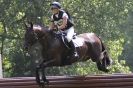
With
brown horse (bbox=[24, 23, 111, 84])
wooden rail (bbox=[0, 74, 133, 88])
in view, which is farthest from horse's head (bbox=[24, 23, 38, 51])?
wooden rail (bbox=[0, 74, 133, 88])

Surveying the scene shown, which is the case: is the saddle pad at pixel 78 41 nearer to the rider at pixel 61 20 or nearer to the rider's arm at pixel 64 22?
the rider at pixel 61 20

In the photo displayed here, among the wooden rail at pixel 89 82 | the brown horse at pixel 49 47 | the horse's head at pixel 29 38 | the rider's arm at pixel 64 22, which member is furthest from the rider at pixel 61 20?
the horse's head at pixel 29 38

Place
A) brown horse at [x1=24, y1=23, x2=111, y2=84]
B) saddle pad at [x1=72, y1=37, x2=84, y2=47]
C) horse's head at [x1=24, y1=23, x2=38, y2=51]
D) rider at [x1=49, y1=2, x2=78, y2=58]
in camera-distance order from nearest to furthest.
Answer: horse's head at [x1=24, y1=23, x2=38, y2=51] < brown horse at [x1=24, y1=23, x2=111, y2=84] < rider at [x1=49, y1=2, x2=78, y2=58] < saddle pad at [x1=72, y1=37, x2=84, y2=47]

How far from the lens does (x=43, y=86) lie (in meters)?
10.2

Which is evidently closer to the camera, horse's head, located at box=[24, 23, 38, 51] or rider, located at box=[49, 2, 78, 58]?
horse's head, located at box=[24, 23, 38, 51]

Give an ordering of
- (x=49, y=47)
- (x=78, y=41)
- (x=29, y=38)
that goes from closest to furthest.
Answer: (x=29, y=38) → (x=49, y=47) → (x=78, y=41)

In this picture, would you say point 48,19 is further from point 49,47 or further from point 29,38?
point 29,38

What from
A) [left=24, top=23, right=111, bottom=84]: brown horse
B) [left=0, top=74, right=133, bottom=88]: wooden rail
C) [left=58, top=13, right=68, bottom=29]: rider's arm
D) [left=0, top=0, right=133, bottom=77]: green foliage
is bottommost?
[left=0, top=74, right=133, bottom=88]: wooden rail

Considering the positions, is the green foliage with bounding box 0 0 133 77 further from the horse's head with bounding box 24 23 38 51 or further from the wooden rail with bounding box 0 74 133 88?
the horse's head with bounding box 24 23 38 51

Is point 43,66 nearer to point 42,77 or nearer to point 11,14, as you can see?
point 42,77

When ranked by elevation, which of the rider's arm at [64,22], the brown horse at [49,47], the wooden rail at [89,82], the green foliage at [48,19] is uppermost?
the green foliage at [48,19]

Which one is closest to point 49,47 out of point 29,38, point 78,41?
point 29,38

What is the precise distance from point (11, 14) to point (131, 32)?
21.0 m

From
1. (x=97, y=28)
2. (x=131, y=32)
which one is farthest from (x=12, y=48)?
(x=131, y=32)
